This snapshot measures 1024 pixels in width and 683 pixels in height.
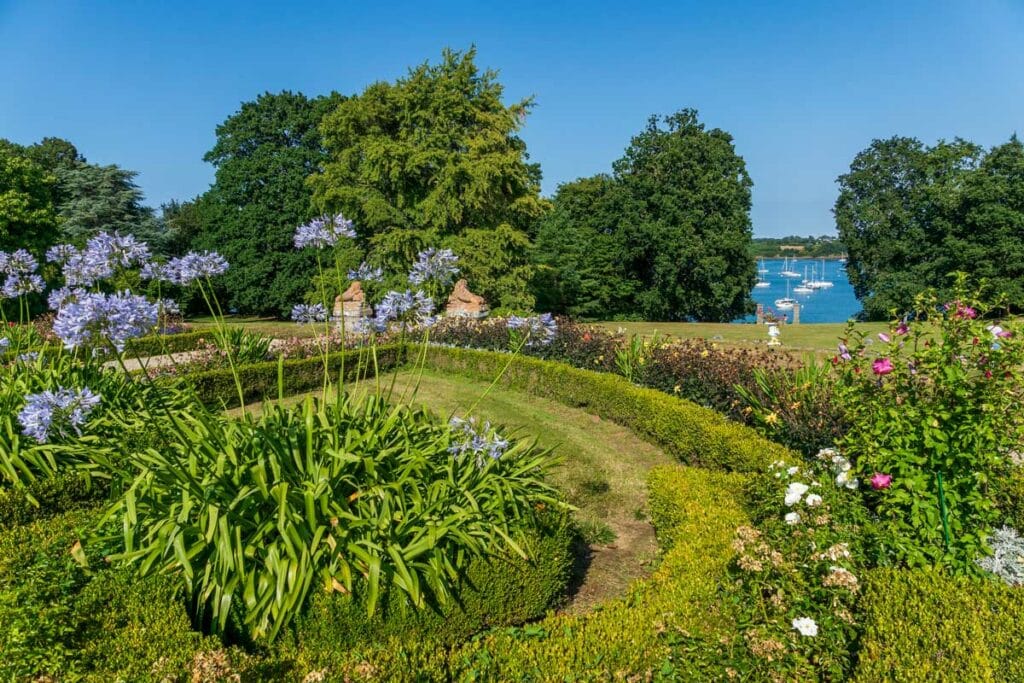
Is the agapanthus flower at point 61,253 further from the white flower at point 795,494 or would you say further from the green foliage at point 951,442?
the green foliage at point 951,442

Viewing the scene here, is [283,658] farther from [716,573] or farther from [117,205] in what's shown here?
[117,205]

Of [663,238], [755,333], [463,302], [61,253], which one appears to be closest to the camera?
[61,253]

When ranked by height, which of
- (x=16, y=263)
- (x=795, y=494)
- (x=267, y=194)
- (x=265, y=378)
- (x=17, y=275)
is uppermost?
(x=267, y=194)

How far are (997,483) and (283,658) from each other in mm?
5012

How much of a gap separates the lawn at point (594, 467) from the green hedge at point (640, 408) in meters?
0.22

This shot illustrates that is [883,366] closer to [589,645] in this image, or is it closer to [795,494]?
[795,494]

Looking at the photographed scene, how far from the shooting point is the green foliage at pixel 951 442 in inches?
159

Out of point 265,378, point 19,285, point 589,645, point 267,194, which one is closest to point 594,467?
point 589,645

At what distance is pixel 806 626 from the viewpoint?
3.06 metres

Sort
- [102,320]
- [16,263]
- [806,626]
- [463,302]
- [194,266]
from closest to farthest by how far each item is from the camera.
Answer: [806,626] < [102,320] < [194,266] < [16,263] < [463,302]

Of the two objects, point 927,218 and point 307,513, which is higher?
point 927,218

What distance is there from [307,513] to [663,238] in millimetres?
28009

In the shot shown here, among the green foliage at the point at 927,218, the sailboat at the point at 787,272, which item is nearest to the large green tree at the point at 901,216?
the green foliage at the point at 927,218

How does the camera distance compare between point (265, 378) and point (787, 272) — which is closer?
point (265, 378)
